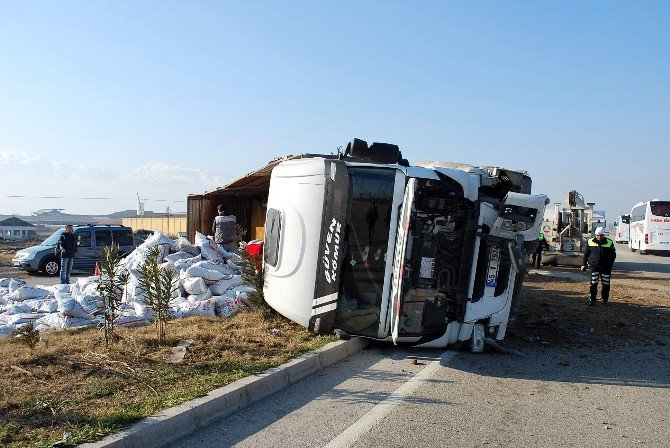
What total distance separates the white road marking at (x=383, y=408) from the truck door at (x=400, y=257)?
1.84ft

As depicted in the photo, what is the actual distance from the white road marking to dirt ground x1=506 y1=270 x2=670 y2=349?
2152mm

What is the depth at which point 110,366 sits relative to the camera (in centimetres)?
597

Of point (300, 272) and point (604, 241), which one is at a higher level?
point (604, 241)

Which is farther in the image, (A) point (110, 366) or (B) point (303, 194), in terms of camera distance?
(B) point (303, 194)

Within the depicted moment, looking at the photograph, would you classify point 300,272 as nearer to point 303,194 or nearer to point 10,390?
point 303,194

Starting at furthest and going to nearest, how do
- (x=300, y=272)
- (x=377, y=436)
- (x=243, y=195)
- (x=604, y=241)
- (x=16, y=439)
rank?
1. (x=243, y=195)
2. (x=604, y=241)
3. (x=300, y=272)
4. (x=377, y=436)
5. (x=16, y=439)

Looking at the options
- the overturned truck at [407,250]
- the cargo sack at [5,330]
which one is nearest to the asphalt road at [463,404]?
the overturned truck at [407,250]

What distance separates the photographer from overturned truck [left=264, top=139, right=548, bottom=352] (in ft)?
23.0

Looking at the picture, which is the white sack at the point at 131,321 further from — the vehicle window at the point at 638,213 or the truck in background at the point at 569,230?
the vehicle window at the point at 638,213

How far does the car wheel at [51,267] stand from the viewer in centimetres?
1979

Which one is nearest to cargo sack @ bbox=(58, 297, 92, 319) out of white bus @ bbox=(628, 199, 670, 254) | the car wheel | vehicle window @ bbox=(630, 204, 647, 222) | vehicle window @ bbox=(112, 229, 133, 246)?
the car wheel

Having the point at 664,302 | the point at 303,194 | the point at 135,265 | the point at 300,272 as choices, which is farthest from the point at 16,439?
the point at 664,302

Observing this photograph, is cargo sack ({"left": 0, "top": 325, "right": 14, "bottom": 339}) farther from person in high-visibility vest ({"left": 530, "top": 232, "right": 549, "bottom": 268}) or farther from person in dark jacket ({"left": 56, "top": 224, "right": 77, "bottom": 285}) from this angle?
person in high-visibility vest ({"left": 530, "top": 232, "right": 549, "bottom": 268})

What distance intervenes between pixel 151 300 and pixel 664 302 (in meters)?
11.0
